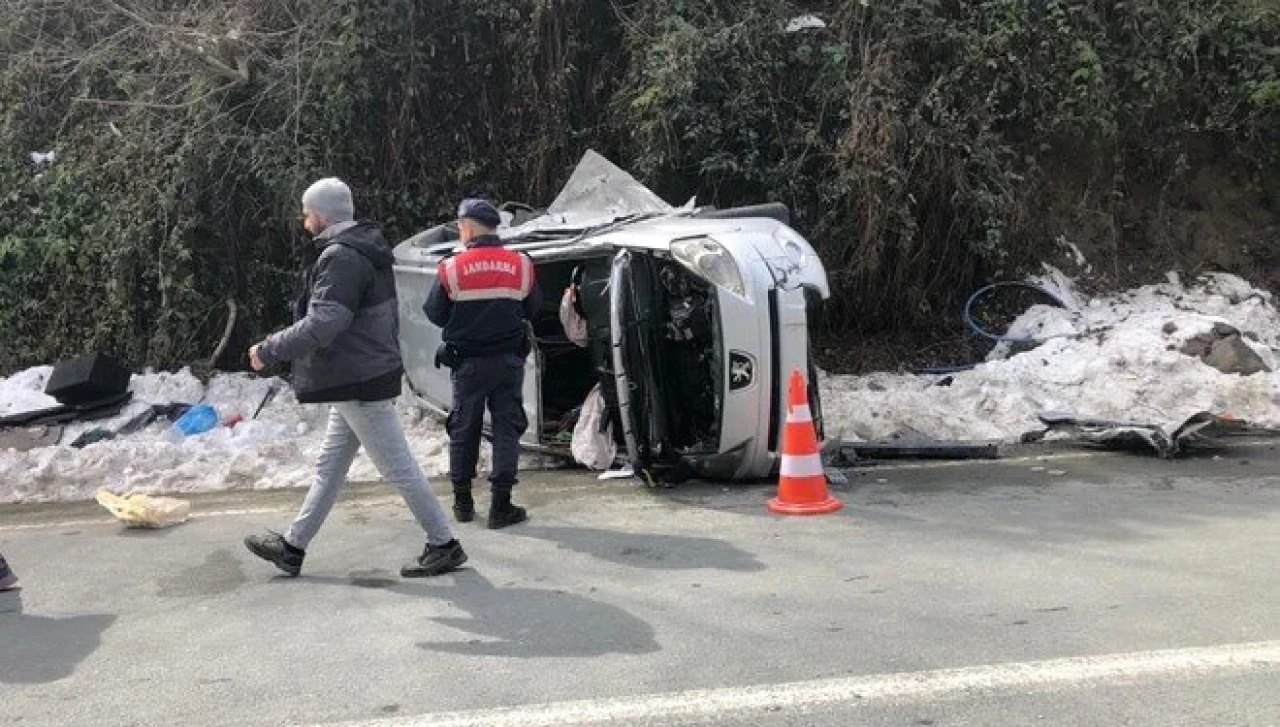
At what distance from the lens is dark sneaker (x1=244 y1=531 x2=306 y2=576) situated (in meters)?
5.25

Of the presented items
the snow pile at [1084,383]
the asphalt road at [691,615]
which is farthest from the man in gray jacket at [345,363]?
the snow pile at [1084,383]

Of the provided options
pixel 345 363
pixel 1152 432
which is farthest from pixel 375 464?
pixel 1152 432

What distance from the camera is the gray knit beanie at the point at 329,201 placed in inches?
202

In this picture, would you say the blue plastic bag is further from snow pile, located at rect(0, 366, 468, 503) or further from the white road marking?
the white road marking

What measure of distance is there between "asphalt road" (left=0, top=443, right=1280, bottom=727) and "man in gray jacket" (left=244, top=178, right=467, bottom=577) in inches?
8.7

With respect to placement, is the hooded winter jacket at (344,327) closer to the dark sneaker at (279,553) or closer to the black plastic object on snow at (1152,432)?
the dark sneaker at (279,553)

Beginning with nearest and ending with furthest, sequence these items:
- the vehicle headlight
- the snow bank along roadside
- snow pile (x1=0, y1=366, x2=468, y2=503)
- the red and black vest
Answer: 1. the red and black vest
2. the vehicle headlight
3. snow pile (x1=0, y1=366, x2=468, y2=503)
4. the snow bank along roadside

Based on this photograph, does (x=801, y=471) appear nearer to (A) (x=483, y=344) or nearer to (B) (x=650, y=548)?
(B) (x=650, y=548)

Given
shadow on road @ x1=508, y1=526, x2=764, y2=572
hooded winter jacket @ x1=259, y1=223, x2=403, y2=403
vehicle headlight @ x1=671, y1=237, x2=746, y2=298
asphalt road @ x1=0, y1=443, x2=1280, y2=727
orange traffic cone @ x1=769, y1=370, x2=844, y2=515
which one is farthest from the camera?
vehicle headlight @ x1=671, y1=237, x2=746, y2=298

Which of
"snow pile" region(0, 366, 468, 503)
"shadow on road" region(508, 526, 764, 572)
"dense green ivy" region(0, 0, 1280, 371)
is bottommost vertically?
"shadow on road" region(508, 526, 764, 572)

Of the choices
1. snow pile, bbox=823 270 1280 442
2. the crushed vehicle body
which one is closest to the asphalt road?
the crushed vehicle body

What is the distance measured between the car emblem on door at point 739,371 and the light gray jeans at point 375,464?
1981mm

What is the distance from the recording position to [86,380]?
8.69m

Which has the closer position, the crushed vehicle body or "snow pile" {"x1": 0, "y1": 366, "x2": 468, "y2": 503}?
the crushed vehicle body
